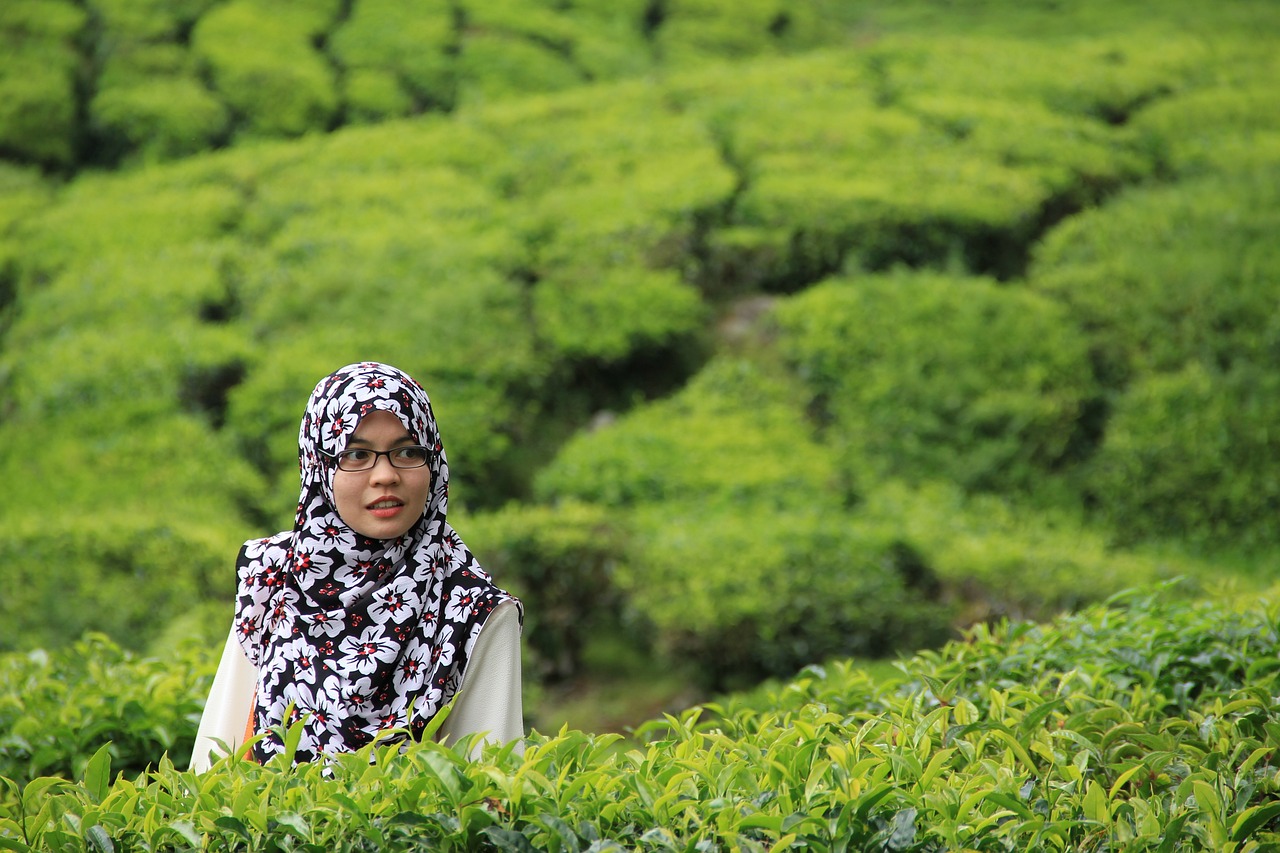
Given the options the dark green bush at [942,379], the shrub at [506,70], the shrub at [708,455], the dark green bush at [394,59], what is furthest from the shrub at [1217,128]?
the dark green bush at [394,59]

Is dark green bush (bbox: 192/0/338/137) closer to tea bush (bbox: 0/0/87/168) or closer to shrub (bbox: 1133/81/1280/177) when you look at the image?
tea bush (bbox: 0/0/87/168)

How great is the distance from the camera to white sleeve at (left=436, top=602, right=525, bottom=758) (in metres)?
1.96

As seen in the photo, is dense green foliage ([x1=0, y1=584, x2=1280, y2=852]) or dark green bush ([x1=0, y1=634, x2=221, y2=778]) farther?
dark green bush ([x1=0, y1=634, x2=221, y2=778])

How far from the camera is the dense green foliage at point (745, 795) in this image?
173 centimetres

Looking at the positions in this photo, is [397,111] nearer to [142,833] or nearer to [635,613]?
[635,613]

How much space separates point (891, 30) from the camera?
9820mm

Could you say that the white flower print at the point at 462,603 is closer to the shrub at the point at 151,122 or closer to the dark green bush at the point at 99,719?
the dark green bush at the point at 99,719

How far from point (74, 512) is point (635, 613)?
2.76 metres

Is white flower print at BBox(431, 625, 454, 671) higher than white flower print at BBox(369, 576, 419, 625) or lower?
lower

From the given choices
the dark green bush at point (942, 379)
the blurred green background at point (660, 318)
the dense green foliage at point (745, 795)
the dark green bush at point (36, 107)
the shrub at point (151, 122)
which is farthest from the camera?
the shrub at point (151, 122)

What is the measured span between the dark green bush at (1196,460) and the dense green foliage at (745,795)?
12.4 feet

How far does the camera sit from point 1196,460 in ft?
18.9

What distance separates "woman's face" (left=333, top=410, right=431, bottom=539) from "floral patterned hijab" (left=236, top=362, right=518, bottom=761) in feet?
0.07

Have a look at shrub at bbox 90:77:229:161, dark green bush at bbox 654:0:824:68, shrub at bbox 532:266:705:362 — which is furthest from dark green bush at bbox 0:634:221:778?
dark green bush at bbox 654:0:824:68
